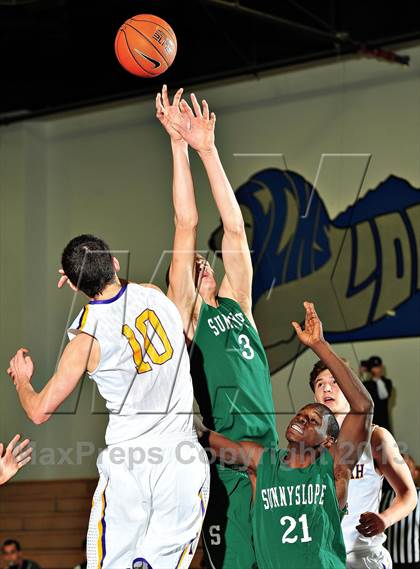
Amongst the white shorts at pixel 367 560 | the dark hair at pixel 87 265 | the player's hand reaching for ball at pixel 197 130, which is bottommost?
the white shorts at pixel 367 560

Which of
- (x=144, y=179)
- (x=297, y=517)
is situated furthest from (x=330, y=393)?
(x=144, y=179)

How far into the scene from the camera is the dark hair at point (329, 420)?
4.86 metres

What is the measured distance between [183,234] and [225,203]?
321mm

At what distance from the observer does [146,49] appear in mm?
6070

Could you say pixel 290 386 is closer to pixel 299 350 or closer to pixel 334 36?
pixel 299 350

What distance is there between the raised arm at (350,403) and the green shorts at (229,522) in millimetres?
550

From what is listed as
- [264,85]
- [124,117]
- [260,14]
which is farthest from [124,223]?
[260,14]

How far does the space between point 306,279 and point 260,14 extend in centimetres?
321

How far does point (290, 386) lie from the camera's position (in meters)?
11.8

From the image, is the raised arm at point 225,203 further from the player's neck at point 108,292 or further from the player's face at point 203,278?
the player's neck at point 108,292

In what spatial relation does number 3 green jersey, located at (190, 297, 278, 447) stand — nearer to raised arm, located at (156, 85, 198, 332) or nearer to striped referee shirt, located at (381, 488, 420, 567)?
raised arm, located at (156, 85, 198, 332)

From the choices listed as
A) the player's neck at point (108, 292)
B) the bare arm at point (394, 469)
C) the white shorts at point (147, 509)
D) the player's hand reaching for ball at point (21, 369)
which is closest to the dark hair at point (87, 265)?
the player's neck at point (108, 292)

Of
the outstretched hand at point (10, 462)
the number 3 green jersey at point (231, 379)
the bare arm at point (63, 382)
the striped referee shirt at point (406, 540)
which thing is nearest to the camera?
the bare arm at point (63, 382)

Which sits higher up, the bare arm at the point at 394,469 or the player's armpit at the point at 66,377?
the player's armpit at the point at 66,377
